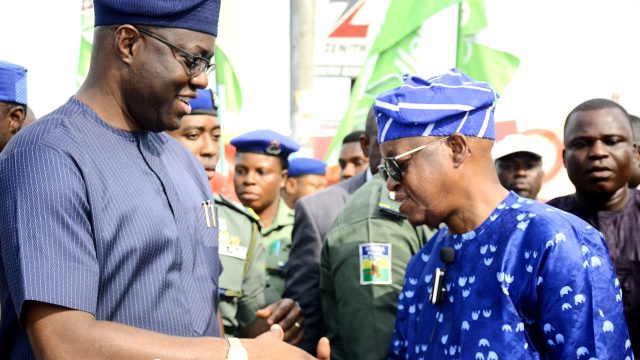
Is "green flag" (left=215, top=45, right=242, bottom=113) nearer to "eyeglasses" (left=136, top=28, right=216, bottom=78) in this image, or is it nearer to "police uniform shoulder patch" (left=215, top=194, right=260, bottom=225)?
"police uniform shoulder patch" (left=215, top=194, right=260, bottom=225)

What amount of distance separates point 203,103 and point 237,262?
3.21 ft

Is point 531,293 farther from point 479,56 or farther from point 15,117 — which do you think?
point 479,56

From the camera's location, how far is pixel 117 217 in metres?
2.33

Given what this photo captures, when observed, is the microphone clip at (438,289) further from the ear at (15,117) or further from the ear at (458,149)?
the ear at (15,117)

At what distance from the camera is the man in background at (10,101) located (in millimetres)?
4352

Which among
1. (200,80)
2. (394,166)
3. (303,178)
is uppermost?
(200,80)

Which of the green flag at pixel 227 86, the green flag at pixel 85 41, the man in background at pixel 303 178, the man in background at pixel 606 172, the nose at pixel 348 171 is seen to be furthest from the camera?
the green flag at pixel 227 86

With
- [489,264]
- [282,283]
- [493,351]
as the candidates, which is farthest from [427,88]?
[282,283]

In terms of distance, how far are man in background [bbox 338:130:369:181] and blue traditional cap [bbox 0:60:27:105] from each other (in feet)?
15.2

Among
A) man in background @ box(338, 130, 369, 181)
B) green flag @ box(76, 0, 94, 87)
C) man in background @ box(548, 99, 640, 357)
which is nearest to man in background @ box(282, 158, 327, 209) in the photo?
man in background @ box(338, 130, 369, 181)

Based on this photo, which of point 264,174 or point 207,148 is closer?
point 207,148

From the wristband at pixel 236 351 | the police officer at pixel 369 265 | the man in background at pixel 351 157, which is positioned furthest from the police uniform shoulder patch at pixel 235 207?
the man in background at pixel 351 157

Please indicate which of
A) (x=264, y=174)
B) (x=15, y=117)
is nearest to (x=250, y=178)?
(x=264, y=174)

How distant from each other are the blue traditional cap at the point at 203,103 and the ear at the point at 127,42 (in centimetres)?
223
